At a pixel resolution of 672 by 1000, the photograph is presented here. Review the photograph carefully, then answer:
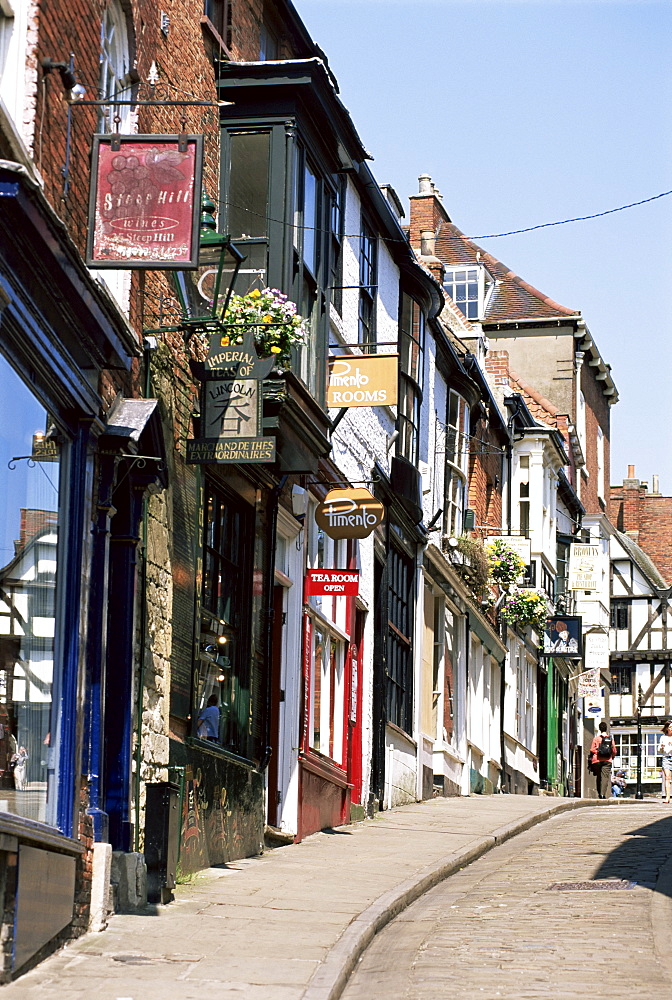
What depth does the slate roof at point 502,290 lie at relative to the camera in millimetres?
43281

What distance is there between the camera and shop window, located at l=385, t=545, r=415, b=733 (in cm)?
2305

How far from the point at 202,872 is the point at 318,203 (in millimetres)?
7779

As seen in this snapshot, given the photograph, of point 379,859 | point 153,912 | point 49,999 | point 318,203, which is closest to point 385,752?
point 379,859

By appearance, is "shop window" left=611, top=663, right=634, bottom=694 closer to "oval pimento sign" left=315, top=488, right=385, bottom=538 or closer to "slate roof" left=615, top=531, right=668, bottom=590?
"slate roof" left=615, top=531, right=668, bottom=590

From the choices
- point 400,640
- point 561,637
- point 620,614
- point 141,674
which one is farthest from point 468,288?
point 141,674

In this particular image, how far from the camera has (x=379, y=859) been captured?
51.1 feet

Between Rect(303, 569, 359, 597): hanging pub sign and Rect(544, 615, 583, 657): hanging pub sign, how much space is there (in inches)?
867

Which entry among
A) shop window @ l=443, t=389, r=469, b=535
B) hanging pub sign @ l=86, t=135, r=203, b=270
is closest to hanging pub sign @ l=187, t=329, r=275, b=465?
hanging pub sign @ l=86, t=135, r=203, b=270

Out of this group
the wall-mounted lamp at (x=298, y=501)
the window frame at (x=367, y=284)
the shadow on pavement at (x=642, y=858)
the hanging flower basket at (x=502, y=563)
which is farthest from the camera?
the hanging flower basket at (x=502, y=563)

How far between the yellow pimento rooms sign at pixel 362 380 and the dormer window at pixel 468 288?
25.2 m

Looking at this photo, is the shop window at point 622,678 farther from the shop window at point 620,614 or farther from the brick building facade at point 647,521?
→ the brick building facade at point 647,521

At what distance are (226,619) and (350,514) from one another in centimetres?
294

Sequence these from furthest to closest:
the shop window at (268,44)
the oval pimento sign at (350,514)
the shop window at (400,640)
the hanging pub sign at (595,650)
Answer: the hanging pub sign at (595,650)
the shop window at (400,640)
the shop window at (268,44)
the oval pimento sign at (350,514)

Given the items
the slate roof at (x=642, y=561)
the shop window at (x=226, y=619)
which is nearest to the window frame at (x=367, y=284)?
the shop window at (x=226, y=619)
